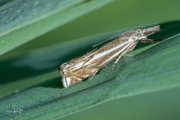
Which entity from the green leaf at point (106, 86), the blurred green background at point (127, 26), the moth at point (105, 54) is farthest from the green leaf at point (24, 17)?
the blurred green background at point (127, 26)

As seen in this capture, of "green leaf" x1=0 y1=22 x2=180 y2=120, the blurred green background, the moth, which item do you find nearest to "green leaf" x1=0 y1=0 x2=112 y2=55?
"green leaf" x1=0 y1=22 x2=180 y2=120

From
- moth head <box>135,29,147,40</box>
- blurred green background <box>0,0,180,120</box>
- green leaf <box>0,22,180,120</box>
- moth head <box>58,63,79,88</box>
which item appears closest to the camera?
green leaf <box>0,22,180,120</box>

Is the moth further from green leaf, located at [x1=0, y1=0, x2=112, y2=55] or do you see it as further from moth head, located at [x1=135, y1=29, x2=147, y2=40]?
green leaf, located at [x1=0, y1=0, x2=112, y2=55]

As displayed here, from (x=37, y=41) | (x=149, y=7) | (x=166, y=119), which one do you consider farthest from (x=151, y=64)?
(x=37, y=41)

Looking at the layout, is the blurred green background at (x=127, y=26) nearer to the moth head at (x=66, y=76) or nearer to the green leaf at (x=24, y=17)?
the moth head at (x=66, y=76)

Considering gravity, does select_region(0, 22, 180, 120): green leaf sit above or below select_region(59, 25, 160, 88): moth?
below

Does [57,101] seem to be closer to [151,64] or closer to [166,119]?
[151,64]
